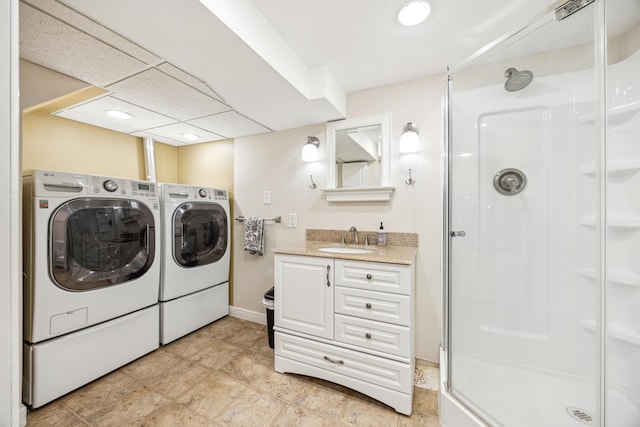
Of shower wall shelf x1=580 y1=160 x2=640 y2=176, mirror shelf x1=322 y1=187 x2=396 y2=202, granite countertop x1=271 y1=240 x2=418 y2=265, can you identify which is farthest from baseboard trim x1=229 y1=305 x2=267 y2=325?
shower wall shelf x1=580 y1=160 x2=640 y2=176

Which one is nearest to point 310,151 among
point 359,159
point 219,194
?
point 359,159

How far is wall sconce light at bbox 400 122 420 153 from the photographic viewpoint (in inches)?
72.7

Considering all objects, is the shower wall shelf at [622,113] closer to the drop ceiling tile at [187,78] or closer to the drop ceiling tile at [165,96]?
the drop ceiling tile at [187,78]

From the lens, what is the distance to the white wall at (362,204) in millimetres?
1892

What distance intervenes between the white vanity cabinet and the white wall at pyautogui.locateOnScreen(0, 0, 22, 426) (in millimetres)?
1237

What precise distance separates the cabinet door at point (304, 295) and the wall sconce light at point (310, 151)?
90 centimetres

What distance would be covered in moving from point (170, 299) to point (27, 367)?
0.82 m

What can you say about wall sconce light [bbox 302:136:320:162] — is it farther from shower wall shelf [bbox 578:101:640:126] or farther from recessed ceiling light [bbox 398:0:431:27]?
shower wall shelf [bbox 578:101:640:126]

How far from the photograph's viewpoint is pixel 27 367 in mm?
1412

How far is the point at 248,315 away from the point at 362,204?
1673 millimetres

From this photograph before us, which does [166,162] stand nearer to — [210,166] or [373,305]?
[210,166]

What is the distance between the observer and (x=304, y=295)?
1.68 metres

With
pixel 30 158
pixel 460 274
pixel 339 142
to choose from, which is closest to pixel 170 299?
pixel 30 158

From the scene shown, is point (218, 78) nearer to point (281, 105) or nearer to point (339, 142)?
point (281, 105)
